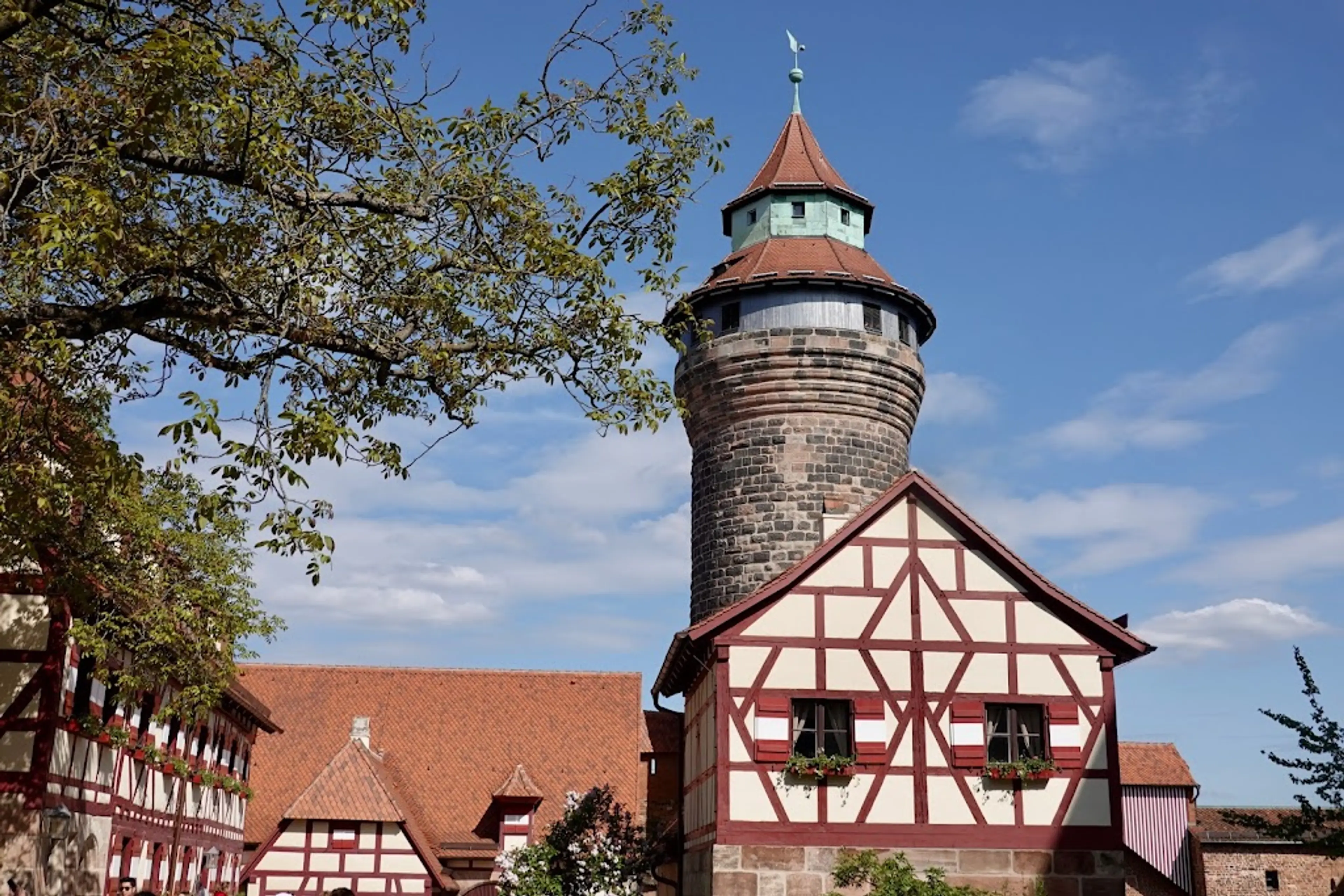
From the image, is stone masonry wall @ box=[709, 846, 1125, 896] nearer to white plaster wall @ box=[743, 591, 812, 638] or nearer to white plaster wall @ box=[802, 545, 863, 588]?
white plaster wall @ box=[743, 591, 812, 638]

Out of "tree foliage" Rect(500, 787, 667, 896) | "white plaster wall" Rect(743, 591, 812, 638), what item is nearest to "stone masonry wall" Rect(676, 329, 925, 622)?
"tree foliage" Rect(500, 787, 667, 896)

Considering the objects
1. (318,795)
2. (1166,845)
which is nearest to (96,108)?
(318,795)

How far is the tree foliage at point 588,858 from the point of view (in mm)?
23328

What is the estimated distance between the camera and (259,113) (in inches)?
391

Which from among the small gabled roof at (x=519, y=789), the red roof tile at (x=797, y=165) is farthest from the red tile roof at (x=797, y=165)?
the small gabled roof at (x=519, y=789)

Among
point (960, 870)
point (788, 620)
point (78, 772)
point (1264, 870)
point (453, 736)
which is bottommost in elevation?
point (960, 870)

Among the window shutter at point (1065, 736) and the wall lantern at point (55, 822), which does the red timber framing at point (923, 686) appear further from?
the wall lantern at point (55, 822)

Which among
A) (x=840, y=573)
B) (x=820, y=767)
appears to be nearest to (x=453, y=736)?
(x=840, y=573)

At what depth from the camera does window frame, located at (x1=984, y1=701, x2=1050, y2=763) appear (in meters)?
18.2

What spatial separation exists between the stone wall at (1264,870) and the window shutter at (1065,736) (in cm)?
1515

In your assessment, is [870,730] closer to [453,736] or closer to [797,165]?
[797,165]

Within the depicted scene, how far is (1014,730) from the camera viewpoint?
18.4m

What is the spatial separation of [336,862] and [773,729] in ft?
48.5

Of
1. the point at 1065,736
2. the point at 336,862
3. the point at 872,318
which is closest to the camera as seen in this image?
the point at 1065,736
